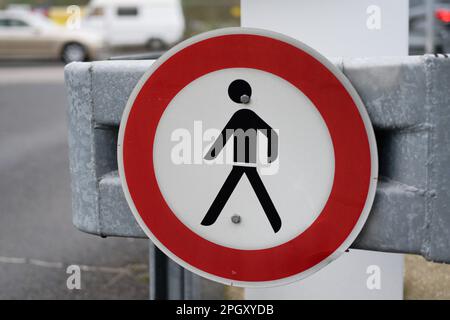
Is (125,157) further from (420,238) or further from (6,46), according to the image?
(6,46)

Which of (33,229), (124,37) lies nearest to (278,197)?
(33,229)

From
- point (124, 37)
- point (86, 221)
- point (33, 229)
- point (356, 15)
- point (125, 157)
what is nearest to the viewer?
point (125, 157)

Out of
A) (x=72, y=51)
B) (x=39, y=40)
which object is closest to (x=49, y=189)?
(x=72, y=51)

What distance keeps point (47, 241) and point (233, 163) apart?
337 cm

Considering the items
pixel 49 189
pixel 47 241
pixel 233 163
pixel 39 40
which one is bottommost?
pixel 47 241

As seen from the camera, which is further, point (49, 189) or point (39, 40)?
point (39, 40)

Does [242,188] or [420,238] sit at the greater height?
[242,188]

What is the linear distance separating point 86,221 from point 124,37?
2294 cm

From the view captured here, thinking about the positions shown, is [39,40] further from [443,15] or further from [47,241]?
[47,241]

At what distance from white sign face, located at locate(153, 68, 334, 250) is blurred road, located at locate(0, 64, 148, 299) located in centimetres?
220

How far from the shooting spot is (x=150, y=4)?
24.5 m

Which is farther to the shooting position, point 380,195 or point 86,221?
point 86,221

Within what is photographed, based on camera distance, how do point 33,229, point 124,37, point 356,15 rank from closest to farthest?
point 356,15
point 33,229
point 124,37

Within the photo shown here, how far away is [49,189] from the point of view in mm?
6242
